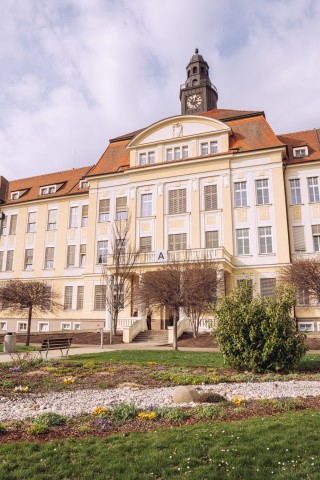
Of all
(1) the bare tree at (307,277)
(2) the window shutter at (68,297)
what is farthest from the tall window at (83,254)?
(1) the bare tree at (307,277)

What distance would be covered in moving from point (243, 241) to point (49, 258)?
2011 cm

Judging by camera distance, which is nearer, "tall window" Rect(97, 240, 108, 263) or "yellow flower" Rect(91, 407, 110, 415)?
"yellow flower" Rect(91, 407, 110, 415)

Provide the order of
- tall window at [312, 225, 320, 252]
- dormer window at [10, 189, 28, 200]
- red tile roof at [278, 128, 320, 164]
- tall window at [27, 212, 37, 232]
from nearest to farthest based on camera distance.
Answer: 1. tall window at [312, 225, 320, 252]
2. red tile roof at [278, 128, 320, 164]
3. tall window at [27, 212, 37, 232]
4. dormer window at [10, 189, 28, 200]

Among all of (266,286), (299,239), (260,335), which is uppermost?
(299,239)

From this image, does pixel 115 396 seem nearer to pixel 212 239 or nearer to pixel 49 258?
pixel 212 239

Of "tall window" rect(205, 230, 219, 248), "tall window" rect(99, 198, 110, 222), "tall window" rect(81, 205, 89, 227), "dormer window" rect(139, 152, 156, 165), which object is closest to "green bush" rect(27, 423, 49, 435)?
"tall window" rect(205, 230, 219, 248)

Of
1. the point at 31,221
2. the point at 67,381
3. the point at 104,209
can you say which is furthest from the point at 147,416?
the point at 31,221

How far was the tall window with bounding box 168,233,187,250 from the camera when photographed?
34.1m

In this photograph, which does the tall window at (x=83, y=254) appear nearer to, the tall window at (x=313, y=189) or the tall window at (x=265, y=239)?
the tall window at (x=265, y=239)

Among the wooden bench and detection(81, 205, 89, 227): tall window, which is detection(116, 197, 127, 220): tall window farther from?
the wooden bench

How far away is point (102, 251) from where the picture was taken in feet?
121

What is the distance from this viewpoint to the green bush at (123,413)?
683 centimetres

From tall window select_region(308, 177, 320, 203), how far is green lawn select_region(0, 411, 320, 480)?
94.1 feet

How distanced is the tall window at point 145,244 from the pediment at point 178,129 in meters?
9.06
